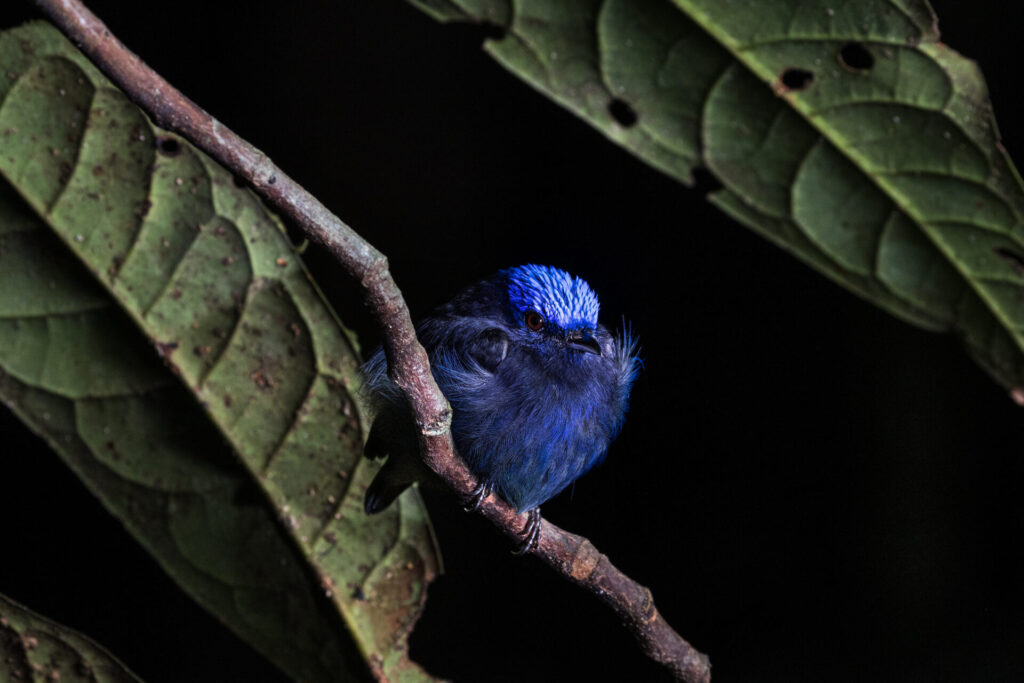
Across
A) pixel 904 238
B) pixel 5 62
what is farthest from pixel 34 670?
pixel 904 238

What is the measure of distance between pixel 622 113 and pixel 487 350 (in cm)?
107

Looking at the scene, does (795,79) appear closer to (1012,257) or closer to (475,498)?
(1012,257)

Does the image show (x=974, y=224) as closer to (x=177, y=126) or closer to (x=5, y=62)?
(x=177, y=126)

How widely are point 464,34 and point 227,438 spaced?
1.53 metres

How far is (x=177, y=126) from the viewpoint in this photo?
1026mm

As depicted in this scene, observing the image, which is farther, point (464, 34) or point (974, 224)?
point (464, 34)

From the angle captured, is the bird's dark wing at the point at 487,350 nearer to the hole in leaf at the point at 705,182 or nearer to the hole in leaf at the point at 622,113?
the hole in leaf at the point at 705,182

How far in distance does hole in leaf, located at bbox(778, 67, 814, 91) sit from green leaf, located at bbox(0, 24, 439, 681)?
3.60 ft

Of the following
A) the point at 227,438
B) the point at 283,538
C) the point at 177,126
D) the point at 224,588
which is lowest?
the point at 224,588

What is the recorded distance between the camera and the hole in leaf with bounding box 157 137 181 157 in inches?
72.5

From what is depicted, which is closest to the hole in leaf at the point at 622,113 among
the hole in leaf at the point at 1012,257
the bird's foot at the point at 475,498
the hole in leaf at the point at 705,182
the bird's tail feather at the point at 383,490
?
the hole in leaf at the point at 705,182

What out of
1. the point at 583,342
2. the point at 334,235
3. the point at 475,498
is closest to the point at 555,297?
the point at 583,342

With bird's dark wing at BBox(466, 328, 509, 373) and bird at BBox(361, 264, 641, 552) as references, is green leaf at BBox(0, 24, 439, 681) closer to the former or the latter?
bird at BBox(361, 264, 641, 552)

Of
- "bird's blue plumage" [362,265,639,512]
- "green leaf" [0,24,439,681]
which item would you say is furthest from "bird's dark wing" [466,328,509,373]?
"green leaf" [0,24,439,681]
